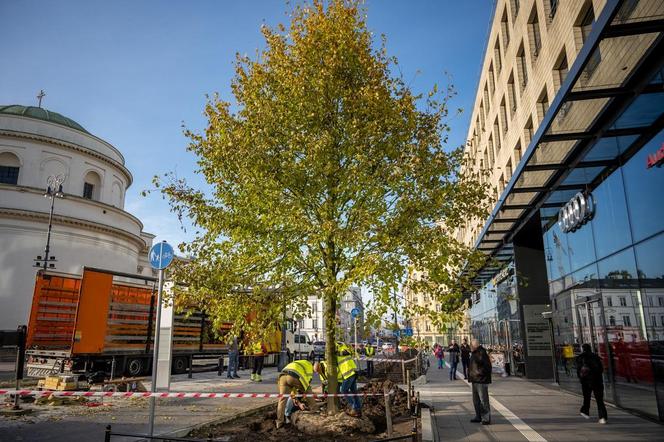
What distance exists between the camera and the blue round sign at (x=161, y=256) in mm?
8312

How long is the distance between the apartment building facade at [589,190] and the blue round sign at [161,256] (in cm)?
572

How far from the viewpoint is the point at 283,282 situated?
947 centimetres

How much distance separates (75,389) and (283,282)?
832cm

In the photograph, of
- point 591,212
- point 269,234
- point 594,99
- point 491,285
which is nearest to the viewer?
point 269,234

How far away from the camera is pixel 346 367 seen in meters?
10.5

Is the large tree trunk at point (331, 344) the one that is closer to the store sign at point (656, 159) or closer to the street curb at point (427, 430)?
the street curb at point (427, 430)

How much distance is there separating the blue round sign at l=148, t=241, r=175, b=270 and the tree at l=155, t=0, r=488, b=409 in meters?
0.72

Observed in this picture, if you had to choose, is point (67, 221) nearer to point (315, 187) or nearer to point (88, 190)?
point (88, 190)

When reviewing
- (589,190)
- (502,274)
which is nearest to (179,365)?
(502,274)

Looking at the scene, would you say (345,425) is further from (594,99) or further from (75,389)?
(75,389)

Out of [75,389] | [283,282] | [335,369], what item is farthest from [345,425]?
[75,389]

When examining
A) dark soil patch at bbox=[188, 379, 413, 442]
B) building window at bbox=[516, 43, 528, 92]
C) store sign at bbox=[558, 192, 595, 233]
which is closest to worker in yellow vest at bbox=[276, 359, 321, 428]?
dark soil patch at bbox=[188, 379, 413, 442]

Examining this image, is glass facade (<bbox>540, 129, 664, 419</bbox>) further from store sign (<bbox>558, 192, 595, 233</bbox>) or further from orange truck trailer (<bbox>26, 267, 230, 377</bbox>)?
orange truck trailer (<bbox>26, 267, 230, 377</bbox>)

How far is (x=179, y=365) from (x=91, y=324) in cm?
597
